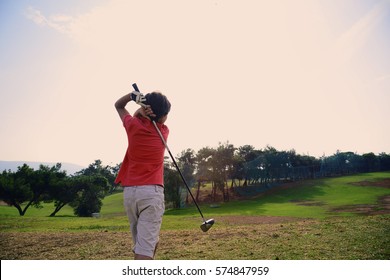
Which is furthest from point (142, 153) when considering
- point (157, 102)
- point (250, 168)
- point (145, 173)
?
point (250, 168)

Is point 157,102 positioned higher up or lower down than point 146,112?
higher up

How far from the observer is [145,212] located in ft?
11.3

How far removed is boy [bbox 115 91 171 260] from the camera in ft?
11.3

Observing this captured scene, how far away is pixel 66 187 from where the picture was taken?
1480 inches

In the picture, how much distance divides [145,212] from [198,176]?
38482mm

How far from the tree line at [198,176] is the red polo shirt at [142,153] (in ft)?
108

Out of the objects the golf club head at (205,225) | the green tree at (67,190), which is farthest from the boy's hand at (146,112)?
the green tree at (67,190)

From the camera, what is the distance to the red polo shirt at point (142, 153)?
11.5 ft

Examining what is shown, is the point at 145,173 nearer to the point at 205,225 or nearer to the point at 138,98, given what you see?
the point at 138,98

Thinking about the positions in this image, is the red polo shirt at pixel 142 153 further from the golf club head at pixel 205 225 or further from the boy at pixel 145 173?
the golf club head at pixel 205 225

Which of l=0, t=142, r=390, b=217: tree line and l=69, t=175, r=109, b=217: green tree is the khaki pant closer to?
l=0, t=142, r=390, b=217: tree line
